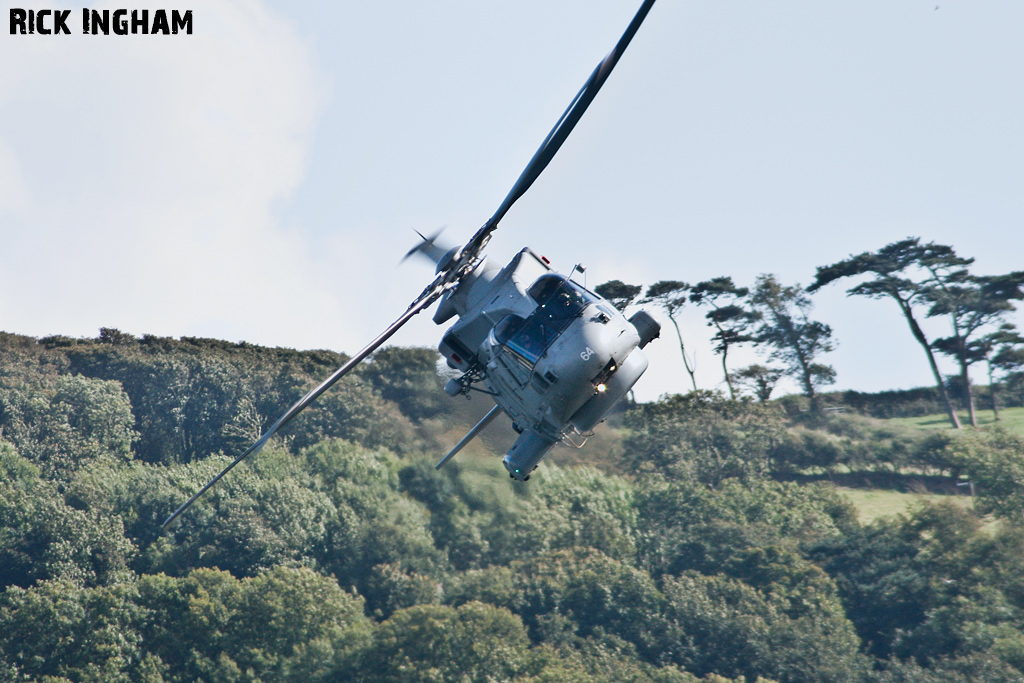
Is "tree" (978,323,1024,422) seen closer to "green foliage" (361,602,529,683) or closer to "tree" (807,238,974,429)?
"tree" (807,238,974,429)

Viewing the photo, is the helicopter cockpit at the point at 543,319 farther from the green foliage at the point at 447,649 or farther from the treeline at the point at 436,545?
the green foliage at the point at 447,649

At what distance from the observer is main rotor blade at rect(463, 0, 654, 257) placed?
738 inches

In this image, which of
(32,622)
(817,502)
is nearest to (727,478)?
(817,502)

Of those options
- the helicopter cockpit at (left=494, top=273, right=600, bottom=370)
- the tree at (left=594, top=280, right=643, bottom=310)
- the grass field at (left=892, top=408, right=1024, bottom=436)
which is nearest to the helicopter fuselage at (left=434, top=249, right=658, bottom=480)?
the helicopter cockpit at (left=494, top=273, right=600, bottom=370)

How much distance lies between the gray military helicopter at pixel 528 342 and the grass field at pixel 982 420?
6674 cm

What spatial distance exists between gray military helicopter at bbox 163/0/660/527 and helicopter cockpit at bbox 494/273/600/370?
26 mm

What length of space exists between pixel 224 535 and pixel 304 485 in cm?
723

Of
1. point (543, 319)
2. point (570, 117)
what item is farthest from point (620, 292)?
point (570, 117)

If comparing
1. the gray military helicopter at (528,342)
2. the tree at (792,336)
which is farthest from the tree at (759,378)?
the gray military helicopter at (528,342)

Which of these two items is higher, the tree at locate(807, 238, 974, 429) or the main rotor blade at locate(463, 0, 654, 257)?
the tree at locate(807, 238, 974, 429)

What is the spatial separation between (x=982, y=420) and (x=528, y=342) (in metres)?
73.8

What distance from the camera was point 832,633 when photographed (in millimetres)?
63875

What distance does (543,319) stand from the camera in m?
27.0

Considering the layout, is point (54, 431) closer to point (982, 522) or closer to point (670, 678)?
point (670, 678)
